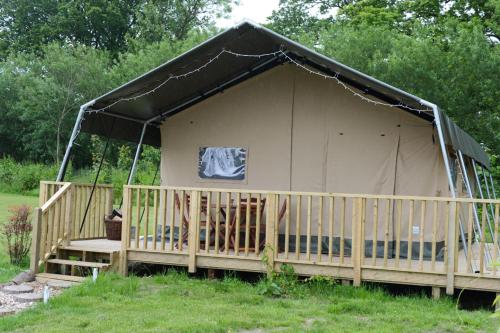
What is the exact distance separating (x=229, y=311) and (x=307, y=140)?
3.39m

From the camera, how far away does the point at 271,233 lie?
6.54 meters

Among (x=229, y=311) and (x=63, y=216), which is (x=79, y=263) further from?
(x=229, y=311)

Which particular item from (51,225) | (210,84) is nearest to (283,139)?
(210,84)

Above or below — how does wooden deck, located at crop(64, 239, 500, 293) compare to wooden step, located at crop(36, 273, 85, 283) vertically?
above

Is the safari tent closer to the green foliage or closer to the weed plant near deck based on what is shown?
the weed plant near deck

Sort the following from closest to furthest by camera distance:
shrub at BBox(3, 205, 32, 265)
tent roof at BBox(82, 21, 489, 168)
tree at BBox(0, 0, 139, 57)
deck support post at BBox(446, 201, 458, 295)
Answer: deck support post at BBox(446, 201, 458, 295)
tent roof at BBox(82, 21, 489, 168)
shrub at BBox(3, 205, 32, 265)
tree at BBox(0, 0, 139, 57)

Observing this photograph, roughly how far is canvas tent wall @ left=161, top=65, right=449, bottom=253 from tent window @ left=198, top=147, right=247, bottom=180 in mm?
84

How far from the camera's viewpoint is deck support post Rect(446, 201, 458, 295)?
5855 millimetres

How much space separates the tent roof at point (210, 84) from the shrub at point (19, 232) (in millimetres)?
1362

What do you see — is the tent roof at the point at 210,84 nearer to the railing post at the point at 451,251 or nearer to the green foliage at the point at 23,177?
the railing post at the point at 451,251

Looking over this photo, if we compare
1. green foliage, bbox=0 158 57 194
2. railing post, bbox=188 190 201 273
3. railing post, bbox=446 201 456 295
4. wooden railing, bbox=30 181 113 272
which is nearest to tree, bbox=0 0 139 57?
green foliage, bbox=0 158 57 194

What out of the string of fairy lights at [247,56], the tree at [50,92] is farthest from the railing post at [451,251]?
the tree at [50,92]

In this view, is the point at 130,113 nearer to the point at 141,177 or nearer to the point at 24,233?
the point at 24,233

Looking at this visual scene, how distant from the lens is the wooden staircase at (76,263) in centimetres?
686
